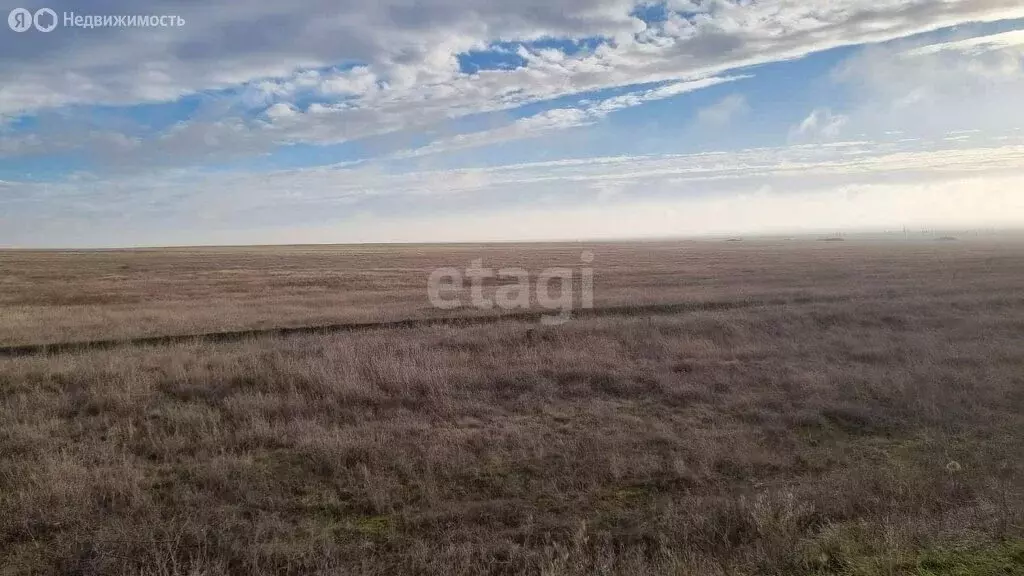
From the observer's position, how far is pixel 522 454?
8.19 m

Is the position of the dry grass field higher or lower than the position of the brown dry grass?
lower

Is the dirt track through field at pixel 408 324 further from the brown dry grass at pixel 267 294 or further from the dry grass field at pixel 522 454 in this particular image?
the dry grass field at pixel 522 454

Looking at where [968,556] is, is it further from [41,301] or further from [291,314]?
[41,301]

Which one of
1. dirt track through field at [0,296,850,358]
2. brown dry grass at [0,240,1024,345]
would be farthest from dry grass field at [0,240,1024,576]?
brown dry grass at [0,240,1024,345]

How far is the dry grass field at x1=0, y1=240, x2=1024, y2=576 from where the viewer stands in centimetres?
529

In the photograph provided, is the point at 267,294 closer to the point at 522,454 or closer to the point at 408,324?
the point at 408,324

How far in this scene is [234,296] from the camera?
34.1m

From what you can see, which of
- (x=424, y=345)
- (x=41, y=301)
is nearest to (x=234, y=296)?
(x=41, y=301)

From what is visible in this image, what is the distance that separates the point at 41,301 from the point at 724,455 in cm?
3771

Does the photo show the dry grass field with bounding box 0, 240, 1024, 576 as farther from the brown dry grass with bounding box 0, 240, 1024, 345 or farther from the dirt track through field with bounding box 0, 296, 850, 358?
the brown dry grass with bounding box 0, 240, 1024, 345

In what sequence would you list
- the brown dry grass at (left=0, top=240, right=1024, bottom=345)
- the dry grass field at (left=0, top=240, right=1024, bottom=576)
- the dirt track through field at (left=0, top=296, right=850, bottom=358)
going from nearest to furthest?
the dry grass field at (left=0, top=240, right=1024, bottom=576)
the dirt track through field at (left=0, top=296, right=850, bottom=358)
the brown dry grass at (left=0, top=240, right=1024, bottom=345)

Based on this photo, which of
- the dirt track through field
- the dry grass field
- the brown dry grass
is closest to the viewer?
the dry grass field

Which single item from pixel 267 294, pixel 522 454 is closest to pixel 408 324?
pixel 522 454

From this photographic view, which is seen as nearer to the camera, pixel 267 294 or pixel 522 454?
pixel 522 454
